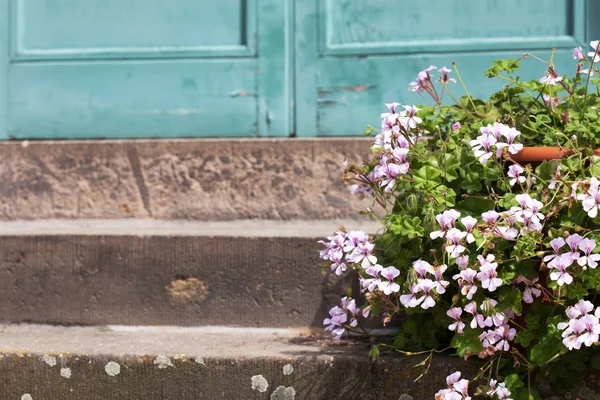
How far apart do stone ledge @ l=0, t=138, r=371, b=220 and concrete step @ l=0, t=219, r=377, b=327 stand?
273mm

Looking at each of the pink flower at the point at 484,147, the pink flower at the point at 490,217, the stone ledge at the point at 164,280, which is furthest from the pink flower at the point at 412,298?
the stone ledge at the point at 164,280

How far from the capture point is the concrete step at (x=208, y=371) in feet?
6.15

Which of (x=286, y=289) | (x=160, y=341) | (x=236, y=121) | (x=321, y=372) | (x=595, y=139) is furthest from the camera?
(x=236, y=121)

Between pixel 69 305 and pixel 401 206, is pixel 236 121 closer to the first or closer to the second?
pixel 69 305

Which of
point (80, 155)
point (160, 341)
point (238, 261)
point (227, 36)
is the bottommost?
point (160, 341)

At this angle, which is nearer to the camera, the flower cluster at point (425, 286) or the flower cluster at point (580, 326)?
the flower cluster at point (580, 326)

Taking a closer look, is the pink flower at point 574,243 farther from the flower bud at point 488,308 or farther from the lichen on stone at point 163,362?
the lichen on stone at point 163,362

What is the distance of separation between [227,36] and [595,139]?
1.55m

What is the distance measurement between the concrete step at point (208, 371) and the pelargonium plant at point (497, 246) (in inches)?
3.7

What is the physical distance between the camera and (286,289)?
2303 millimetres

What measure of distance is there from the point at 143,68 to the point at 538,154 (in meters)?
1.64

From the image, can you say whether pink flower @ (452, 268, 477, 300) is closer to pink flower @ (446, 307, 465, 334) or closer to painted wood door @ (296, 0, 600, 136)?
pink flower @ (446, 307, 465, 334)

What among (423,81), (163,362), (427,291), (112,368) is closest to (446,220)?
(427,291)

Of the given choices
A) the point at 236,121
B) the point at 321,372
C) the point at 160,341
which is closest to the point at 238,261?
the point at 160,341
